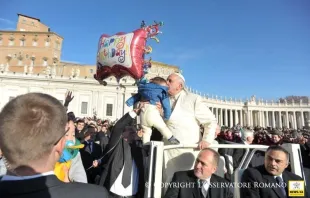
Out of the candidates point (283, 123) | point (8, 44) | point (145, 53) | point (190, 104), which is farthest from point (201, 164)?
point (283, 123)

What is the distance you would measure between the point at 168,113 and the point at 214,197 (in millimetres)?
1308

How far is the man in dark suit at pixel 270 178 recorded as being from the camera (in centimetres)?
270

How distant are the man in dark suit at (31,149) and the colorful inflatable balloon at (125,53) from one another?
592 centimetres

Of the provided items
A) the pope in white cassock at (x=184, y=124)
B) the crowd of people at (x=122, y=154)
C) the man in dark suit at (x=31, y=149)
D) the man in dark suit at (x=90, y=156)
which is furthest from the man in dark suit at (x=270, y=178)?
the man in dark suit at (x=90, y=156)

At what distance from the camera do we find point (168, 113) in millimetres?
3504

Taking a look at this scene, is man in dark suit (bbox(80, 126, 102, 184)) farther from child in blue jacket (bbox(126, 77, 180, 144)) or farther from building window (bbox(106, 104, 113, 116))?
building window (bbox(106, 104, 113, 116))

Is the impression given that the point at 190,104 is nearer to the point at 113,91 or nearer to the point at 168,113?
the point at 168,113

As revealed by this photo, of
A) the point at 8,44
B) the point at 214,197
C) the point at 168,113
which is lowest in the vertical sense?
the point at 214,197

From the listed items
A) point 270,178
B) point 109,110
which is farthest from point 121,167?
point 109,110

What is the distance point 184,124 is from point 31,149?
2.55 meters

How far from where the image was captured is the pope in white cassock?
3.26 m

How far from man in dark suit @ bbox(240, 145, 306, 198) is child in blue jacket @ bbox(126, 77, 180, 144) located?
984mm

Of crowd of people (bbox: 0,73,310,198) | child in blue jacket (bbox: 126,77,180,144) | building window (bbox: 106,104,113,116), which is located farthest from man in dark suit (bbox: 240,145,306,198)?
building window (bbox: 106,104,113,116)

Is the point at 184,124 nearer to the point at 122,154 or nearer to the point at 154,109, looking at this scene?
the point at 154,109
